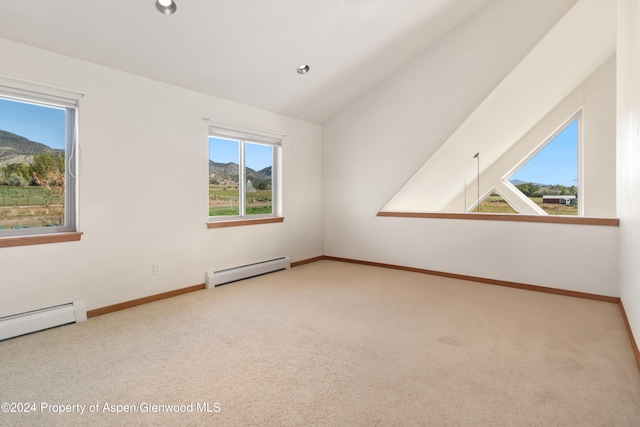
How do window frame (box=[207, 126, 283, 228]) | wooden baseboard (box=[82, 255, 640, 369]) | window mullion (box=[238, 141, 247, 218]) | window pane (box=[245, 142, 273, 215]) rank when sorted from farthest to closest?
1. window pane (box=[245, 142, 273, 215])
2. window mullion (box=[238, 141, 247, 218])
3. window frame (box=[207, 126, 283, 228])
4. wooden baseboard (box=[82, 255, 640, 369])

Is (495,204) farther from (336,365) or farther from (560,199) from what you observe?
(336,365)

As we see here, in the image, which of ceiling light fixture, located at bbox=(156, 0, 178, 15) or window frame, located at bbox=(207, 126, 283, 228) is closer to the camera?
ceiling light fixture, located at bbox=(156, 0, 178, 15)

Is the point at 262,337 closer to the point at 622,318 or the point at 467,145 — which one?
the point at 622,318

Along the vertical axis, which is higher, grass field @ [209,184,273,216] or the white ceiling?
the white ceiling

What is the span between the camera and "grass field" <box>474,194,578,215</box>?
19.0 feet

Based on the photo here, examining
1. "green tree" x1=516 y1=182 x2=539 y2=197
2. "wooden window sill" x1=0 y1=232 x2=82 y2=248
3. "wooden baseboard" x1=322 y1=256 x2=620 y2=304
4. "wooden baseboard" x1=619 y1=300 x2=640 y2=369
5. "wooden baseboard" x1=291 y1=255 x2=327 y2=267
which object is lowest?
"wooden baseboard" x1=619 y1=300 x2=640 y2=369

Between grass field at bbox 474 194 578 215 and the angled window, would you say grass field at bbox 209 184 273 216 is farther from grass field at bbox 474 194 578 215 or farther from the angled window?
the angled window

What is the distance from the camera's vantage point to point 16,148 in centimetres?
262

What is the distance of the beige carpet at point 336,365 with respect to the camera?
1.62 meters

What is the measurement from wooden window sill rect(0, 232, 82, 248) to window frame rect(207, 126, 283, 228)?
1.28 m

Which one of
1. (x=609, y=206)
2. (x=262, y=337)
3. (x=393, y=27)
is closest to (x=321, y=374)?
(x=262, y=337)

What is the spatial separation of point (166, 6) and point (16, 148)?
1580 millimetres

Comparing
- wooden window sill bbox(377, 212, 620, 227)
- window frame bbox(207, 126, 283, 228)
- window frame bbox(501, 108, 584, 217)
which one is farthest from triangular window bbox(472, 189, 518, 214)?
window frame bbox(207, 126, 283, 228)

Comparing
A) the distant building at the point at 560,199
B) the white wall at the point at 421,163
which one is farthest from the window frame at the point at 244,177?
the distant building at the point at 560,199
